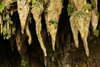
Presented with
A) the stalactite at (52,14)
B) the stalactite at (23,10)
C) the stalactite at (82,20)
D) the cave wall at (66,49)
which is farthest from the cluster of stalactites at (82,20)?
the stalactite at (23,10)

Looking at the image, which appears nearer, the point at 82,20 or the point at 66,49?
the point at 82,20

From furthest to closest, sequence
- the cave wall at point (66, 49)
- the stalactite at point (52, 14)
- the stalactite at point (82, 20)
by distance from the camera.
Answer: the cave wall at point (66, 49), the stalactite at point (52, 14), the stalactite at point (82, 20)

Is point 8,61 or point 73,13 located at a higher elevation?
point 73,13

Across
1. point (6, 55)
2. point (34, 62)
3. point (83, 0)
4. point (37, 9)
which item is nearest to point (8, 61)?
point (6, 55)

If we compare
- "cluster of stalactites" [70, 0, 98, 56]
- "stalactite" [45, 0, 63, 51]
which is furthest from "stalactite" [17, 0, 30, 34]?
"cluster of stalactites" [70, 0, 98, 56]

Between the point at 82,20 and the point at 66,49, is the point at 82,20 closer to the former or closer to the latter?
the point at 82,20

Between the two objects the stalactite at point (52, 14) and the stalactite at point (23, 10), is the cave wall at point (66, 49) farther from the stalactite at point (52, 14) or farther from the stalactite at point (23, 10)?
the stalactite at point (23, 10)

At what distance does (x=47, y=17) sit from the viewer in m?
5.14

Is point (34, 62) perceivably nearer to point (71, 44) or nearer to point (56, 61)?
point (56, 61)

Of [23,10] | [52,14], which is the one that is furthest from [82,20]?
[23,10]

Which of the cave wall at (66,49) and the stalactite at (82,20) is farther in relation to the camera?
the cave wall at (66,49)

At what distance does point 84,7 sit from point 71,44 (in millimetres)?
2728

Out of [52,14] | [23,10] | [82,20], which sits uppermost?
[23,10]

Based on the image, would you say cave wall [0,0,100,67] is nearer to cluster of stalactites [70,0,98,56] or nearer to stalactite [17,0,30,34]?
stalactite [17,0,30,34]
